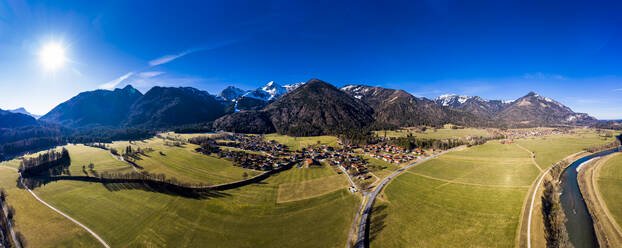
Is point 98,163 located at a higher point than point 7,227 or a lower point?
higher

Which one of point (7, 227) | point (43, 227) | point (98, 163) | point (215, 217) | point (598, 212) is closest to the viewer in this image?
point (215, 217)

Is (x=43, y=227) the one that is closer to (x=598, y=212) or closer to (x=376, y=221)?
(x=376, y=221)

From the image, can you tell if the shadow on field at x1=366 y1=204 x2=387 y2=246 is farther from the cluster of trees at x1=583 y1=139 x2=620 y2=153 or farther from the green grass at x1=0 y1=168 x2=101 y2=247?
the cluster of trees at x1=583 y1=139 x2=620 y2=153

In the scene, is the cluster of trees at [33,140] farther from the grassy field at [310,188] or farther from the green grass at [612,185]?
the green grass at [612,185]

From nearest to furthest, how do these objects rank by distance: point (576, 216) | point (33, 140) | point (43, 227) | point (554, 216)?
1. point (554, 216)
2. point (576, 216)
3. point (43, 227)
4. point (33, 140)

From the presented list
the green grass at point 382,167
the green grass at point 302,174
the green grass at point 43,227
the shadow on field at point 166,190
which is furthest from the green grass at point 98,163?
the green grass at point 382,167

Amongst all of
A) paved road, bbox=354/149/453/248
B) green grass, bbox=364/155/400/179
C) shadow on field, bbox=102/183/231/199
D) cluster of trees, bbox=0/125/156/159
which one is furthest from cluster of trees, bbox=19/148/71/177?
green grass, bbox=364/155/400/179

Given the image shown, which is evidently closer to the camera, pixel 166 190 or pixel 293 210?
pixel 293 210

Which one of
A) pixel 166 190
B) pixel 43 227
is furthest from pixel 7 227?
pixel 166 190

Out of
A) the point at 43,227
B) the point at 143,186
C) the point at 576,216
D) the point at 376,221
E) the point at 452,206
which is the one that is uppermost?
the point at 452,206
